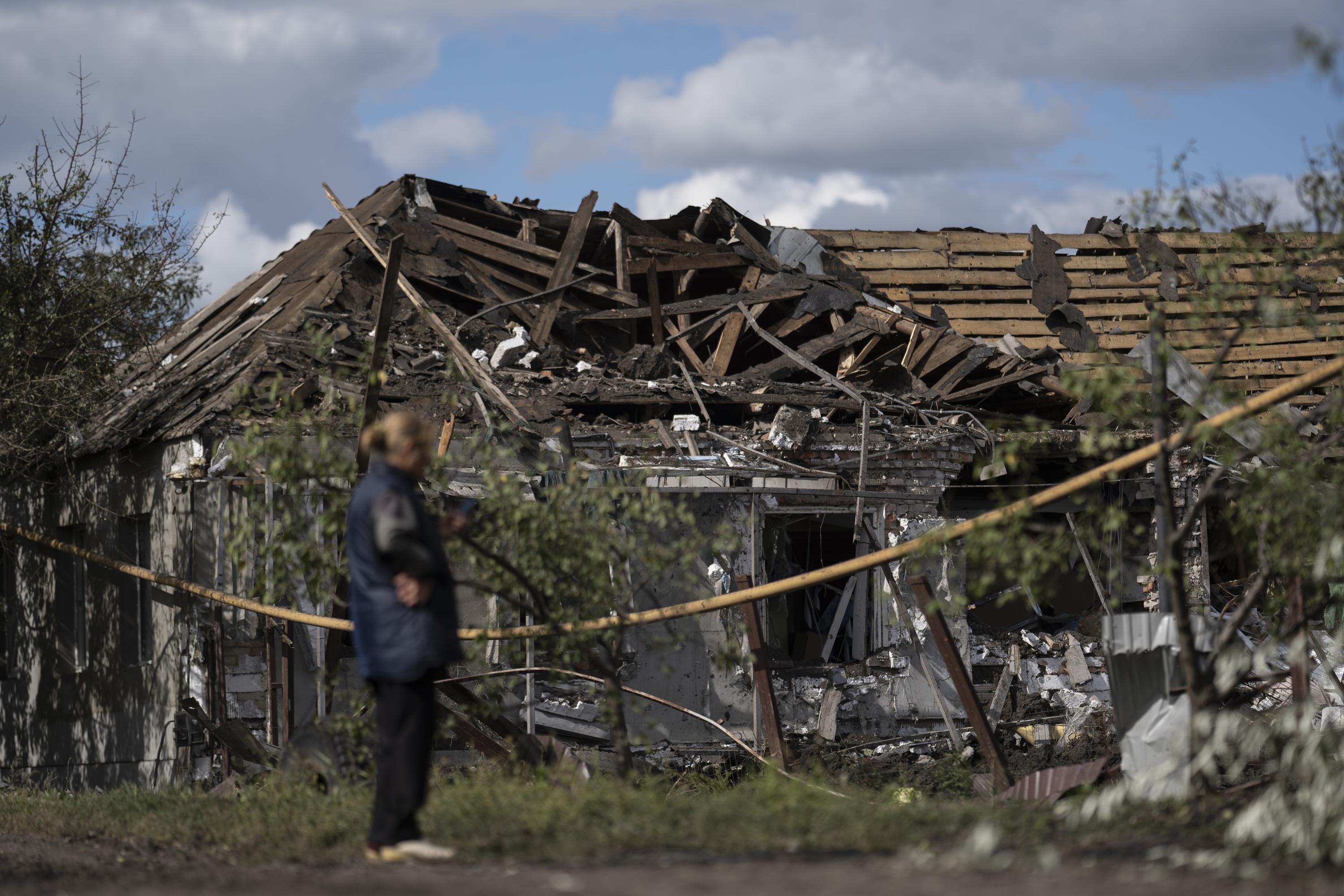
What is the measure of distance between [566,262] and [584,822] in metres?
9.34

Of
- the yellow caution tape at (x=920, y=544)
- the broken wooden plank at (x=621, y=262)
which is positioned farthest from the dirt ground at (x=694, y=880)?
the broken wooden plank at (x=621, y=262)

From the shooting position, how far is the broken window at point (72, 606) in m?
12.1

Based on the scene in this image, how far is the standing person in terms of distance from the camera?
442 centimetres

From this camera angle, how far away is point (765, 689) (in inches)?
293

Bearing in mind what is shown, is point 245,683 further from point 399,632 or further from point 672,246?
point 672,246

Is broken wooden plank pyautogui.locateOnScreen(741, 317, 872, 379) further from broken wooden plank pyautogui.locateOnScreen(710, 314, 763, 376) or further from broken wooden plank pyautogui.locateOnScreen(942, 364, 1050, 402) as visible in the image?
broken wooden plank pyautogui.locateOnScreen(942, 364, 1050, 402)

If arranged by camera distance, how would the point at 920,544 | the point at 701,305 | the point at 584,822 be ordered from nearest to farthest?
the point at 584,822, the point at 920,544, the point at 701,305

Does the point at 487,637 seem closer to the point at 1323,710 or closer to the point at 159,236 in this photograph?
the point at 159,236

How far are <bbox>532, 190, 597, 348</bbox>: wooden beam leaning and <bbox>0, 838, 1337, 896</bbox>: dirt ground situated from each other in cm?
814

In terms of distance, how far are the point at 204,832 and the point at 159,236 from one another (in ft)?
24.0

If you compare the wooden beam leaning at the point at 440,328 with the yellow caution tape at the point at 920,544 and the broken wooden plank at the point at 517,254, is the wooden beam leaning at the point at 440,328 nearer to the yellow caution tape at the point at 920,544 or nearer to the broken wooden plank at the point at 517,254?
the broken wooden plank at the point at 517,254

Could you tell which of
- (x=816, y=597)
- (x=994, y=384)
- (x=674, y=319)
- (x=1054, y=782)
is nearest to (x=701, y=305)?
(x=674, y=319)

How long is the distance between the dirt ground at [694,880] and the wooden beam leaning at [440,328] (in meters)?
5.97

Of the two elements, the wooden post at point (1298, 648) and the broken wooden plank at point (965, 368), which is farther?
the broken wooden plank at point (965, 368)
